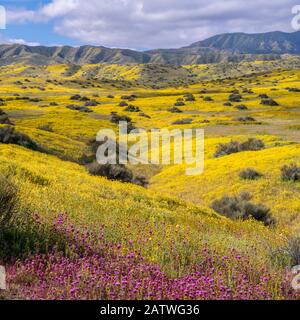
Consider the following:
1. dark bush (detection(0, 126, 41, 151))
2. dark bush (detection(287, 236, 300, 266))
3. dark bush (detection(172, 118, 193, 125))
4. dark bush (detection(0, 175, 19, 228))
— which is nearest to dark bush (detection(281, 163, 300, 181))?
dark bush (detection(0, 126, 41, 151))

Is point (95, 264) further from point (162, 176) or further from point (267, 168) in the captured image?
point (162, 176)

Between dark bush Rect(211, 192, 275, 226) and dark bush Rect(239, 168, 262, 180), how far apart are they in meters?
3.98

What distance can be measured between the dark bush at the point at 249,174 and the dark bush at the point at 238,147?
9347 mm

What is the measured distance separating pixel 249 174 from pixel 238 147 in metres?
11.2

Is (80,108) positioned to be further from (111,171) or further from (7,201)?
(7,201)

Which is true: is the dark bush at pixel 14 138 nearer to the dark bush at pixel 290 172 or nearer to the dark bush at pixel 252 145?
the dark bush at pixel 290 172

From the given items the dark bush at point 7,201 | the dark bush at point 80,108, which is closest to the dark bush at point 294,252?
the dark bush at point 7,201

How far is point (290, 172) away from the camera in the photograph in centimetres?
→ 2573

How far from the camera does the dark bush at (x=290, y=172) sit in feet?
83.3

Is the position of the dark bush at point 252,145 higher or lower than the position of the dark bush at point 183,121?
lower

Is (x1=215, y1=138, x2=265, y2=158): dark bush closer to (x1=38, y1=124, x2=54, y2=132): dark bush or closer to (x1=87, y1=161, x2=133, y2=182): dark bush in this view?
(x1=87, y1=161, x2=133, y2=182): dark bush

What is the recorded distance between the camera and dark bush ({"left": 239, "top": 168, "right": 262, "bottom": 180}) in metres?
27.3

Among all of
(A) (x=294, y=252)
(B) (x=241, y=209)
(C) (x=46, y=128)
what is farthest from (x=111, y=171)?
(C) (x=46, y=128)
